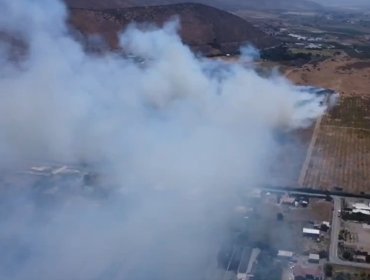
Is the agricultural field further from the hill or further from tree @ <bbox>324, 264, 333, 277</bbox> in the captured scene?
the hill

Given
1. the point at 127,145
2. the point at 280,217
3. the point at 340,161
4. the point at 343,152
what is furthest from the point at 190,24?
the point at 280,217

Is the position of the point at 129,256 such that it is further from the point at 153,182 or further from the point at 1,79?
the point at 1,79

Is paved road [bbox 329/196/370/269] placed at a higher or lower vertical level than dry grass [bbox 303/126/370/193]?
lower

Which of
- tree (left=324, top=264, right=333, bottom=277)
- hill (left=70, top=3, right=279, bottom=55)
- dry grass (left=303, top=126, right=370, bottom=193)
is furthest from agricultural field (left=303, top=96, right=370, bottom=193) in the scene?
hill (left=70, top=3, right=279, bottom=55)

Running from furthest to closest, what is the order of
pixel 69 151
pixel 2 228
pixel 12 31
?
1. pixel 12 31
2. pixel 69 151
3. pixel 2 228

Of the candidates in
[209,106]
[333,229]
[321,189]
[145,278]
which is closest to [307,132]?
[209,106]
